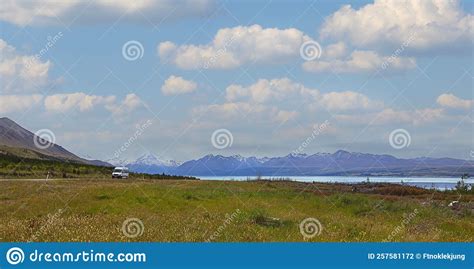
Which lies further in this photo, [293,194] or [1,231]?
[293,194]

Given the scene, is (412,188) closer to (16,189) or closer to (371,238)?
(16,189)

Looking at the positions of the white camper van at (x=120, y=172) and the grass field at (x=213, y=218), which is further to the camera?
the white camper van at (x=120, y=172)

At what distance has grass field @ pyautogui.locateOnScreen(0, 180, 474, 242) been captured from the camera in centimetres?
1473

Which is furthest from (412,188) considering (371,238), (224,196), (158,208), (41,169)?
(41,169)

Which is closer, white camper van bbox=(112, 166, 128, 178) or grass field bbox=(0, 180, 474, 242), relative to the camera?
grass field bbox=(0, 180, 474, 242)

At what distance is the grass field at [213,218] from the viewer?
14.7m

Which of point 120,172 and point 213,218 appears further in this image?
point 120,172

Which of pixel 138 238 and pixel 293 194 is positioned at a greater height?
pixel 293 194

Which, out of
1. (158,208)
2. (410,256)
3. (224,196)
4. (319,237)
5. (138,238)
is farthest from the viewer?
(224,196)

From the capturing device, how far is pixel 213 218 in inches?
782

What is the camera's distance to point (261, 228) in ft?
54.4

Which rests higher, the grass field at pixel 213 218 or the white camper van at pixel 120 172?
the white camper van at pixel 120 172

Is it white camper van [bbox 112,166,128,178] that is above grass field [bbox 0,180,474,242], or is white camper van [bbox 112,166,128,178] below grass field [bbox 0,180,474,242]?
above

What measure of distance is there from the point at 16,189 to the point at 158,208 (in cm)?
1689
